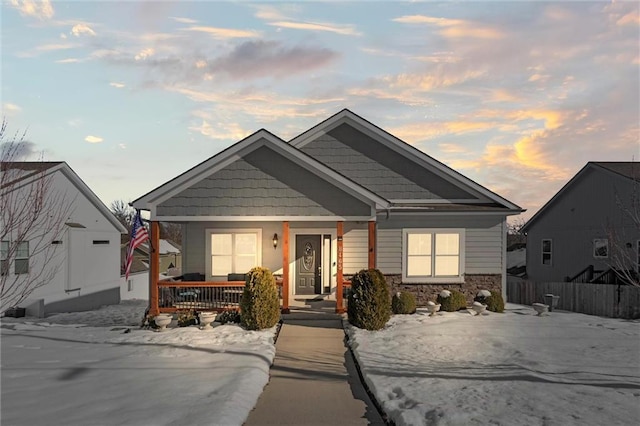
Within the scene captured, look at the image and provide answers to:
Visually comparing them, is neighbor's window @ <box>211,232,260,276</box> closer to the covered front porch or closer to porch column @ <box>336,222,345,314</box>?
the covered front porch

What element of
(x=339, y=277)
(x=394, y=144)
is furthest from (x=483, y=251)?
(x=339, y=277)

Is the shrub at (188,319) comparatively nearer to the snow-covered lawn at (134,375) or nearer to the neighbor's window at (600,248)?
the snow-covered lawn at (134,375)

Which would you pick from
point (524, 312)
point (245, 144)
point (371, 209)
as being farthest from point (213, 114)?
point (524, 312)

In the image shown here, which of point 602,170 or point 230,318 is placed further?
point 602,170

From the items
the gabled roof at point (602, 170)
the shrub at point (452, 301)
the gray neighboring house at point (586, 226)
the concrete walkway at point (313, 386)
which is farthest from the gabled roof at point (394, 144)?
the gabled roof at point (602, 170)

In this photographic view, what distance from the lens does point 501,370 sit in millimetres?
8852

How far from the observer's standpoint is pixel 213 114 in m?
18.1

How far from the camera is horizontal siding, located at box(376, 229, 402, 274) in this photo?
1636 cm

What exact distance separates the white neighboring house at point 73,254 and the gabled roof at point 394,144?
33.9ft

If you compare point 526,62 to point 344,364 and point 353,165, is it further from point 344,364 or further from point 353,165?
point 344,364

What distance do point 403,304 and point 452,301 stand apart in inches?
74.0

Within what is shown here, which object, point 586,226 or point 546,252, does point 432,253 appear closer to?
point 586,226

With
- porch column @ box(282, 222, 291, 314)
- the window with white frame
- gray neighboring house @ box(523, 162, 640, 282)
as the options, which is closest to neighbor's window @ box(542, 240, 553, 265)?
gray neighboring house @ box(523, 162, 640, 282)

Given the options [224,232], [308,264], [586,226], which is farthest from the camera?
[586,226]
